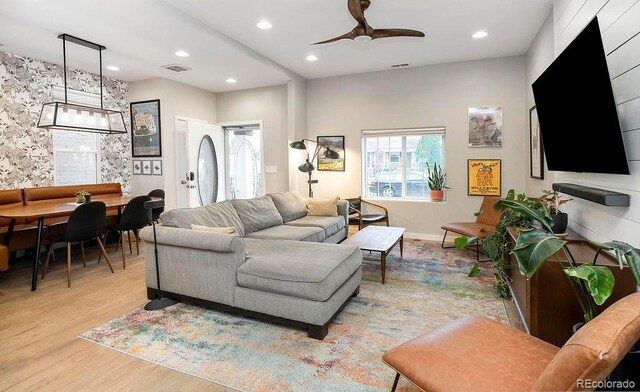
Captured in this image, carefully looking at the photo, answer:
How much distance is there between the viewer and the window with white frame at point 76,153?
16.3 feet

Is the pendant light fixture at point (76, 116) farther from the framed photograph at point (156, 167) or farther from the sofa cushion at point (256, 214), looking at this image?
the sofa cushion at point (256, 214)

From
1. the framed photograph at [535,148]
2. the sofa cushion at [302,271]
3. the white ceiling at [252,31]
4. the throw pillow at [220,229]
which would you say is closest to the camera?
the sofa cushion at [302,271]

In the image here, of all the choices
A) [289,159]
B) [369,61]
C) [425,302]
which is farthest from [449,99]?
[425,302]

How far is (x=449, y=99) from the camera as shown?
5.29m

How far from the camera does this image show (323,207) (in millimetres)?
5105

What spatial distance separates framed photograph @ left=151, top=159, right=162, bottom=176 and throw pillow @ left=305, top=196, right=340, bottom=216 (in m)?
2.59

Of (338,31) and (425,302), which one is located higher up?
(338,31)

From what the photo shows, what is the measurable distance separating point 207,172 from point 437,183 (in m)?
4.13

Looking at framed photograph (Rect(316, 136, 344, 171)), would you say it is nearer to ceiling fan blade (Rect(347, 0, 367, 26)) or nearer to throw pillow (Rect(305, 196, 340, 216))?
throw pillow (Rect(305, 196, 340, 216))

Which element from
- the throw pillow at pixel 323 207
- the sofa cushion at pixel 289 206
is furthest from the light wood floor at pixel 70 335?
the throw pillow at pixel 323 207

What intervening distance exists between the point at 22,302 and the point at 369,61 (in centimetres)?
503

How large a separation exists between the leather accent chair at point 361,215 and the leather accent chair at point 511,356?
375 cm

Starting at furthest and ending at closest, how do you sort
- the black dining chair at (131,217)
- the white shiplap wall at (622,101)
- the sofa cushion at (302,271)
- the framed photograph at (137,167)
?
the framed photograph at (137,167), the black dining chair at (131,217), the sofa cushion at (302,271), the white shiplap wall at (622,101)

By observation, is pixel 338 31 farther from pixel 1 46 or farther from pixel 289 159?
pixel 1 46
